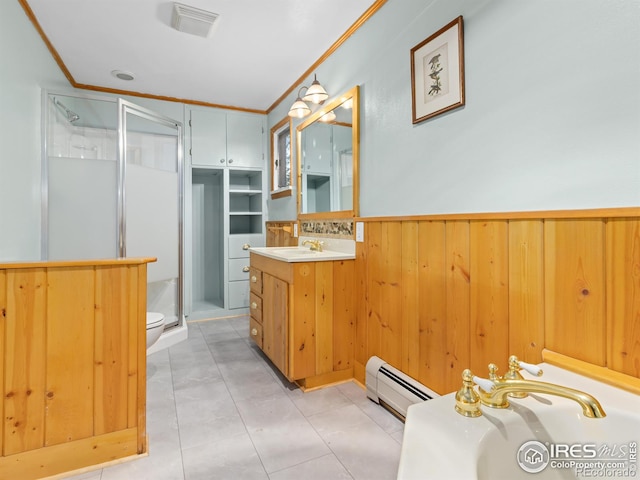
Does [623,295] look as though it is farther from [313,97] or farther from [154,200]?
[154,200]

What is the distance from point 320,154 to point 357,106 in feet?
1.88

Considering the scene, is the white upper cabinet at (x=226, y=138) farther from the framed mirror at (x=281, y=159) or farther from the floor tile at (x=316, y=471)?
the floor tile at (x=316, y=471)

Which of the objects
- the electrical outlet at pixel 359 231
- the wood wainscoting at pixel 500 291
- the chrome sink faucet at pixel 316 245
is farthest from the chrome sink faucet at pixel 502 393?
the chrome sink faucet at pixel 316 245

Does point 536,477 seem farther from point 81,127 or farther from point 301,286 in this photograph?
point 81,127

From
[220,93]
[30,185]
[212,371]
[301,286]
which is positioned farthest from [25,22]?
[212,371]

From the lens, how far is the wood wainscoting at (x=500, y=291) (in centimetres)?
96

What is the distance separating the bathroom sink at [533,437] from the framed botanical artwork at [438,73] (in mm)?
1227

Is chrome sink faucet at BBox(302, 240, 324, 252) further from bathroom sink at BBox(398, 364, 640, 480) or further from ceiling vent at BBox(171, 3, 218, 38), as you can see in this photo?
bathroom sink at BBox(398, 364, 640, 480)

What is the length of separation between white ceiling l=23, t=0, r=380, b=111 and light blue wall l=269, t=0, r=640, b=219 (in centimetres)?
61

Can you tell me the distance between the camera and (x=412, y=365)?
176 cm

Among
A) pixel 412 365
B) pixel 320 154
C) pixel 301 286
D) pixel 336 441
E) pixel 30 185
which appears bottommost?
pixel 336 441

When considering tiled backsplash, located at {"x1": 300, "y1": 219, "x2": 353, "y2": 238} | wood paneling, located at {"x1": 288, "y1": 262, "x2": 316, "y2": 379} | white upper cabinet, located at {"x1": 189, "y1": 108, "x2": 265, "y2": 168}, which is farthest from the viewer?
white upper cabinet, located at {"x1": 189, "y1": 108, "x2": 265, "y2": 168}

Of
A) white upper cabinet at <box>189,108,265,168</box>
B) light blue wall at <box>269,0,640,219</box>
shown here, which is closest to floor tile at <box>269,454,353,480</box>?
light blue wall at <box>269,0,640,219</box>

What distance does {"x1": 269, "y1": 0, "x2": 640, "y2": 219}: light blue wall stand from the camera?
964mm
